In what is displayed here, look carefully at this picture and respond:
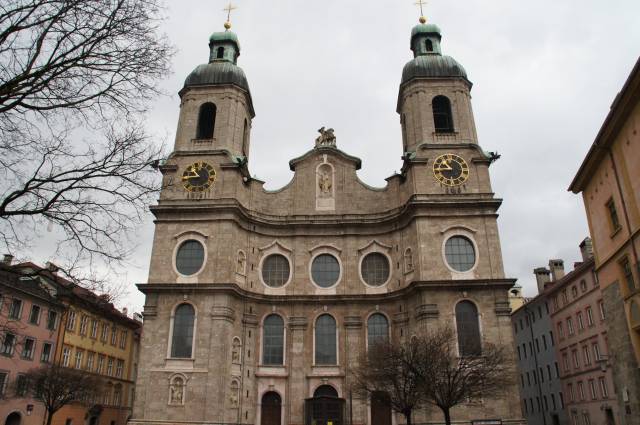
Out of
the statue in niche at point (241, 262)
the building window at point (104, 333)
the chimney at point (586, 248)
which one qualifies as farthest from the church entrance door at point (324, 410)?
the chimney at point (586, 248)

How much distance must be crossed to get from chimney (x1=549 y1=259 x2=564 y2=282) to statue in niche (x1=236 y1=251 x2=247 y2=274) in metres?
28.3

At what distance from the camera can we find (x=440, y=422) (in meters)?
25.3

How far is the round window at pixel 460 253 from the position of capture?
28.8 meters

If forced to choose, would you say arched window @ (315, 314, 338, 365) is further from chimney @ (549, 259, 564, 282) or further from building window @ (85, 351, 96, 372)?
chimney @ (549, 259, 564, 282)

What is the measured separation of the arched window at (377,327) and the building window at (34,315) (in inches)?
797

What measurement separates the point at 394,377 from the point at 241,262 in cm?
1191

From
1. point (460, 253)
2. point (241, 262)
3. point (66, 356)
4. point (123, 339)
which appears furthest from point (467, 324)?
point (123, 339)

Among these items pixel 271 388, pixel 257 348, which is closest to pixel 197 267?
pixel 257 348

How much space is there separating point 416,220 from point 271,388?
12290 millimetres

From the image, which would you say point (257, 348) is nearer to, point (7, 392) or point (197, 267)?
point (197, 267)

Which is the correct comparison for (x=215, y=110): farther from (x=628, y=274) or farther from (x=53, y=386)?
(x=628, y=274)

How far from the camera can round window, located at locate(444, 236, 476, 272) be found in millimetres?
28812

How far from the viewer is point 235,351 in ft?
92.3

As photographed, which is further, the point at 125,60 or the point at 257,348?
the point at 257,348
